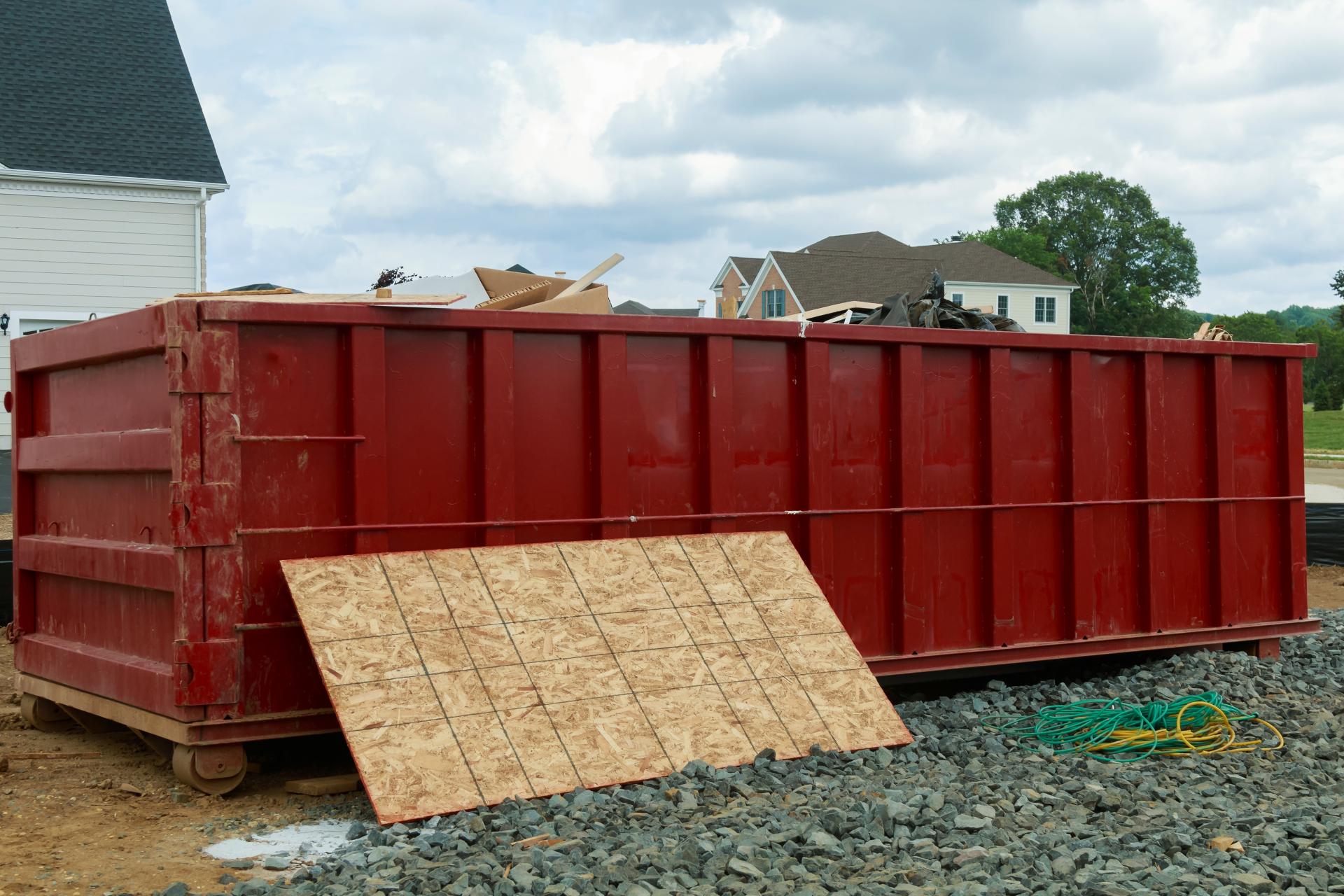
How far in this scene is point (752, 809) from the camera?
208 inches

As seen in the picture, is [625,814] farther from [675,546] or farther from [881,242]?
[881,242]

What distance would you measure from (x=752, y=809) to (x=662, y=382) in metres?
2.56

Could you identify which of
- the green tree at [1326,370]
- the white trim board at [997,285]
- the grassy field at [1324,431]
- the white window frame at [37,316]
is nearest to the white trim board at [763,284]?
the white trim board at [997,285]

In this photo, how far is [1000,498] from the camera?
26.2 ft

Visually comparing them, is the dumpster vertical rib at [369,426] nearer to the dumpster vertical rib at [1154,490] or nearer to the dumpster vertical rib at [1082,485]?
the dumpster vertical rib at [1082,485]

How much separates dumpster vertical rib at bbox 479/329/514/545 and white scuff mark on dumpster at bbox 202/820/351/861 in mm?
1694

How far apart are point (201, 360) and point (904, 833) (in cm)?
367

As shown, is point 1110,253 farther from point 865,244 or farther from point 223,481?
point 223,481

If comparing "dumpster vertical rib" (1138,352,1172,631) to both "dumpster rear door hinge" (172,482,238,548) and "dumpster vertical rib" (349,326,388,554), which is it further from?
"dumpster rear door hinge" (172,482,238,548)

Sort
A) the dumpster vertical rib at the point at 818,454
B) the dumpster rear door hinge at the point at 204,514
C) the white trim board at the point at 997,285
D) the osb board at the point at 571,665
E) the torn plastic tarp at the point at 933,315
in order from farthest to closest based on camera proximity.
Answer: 1. the white trim board at the point at 997,285
2. the torn plastic tarp at the point at 933,315
3. the dumpster vertical rib at the point at 818,454
4. the dumpster rear door hinge at the point at 204,514
5. the osb board at the point at 571,665

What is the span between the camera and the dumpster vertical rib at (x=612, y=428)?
6785mm

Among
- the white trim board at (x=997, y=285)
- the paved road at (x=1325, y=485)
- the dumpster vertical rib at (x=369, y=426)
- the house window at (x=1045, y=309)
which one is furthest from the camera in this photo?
the house window at (x=1045, y=309)

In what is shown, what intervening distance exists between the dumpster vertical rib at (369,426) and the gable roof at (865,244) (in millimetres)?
62582

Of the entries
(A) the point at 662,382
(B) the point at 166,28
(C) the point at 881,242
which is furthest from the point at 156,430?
(C) the point at 881,242
